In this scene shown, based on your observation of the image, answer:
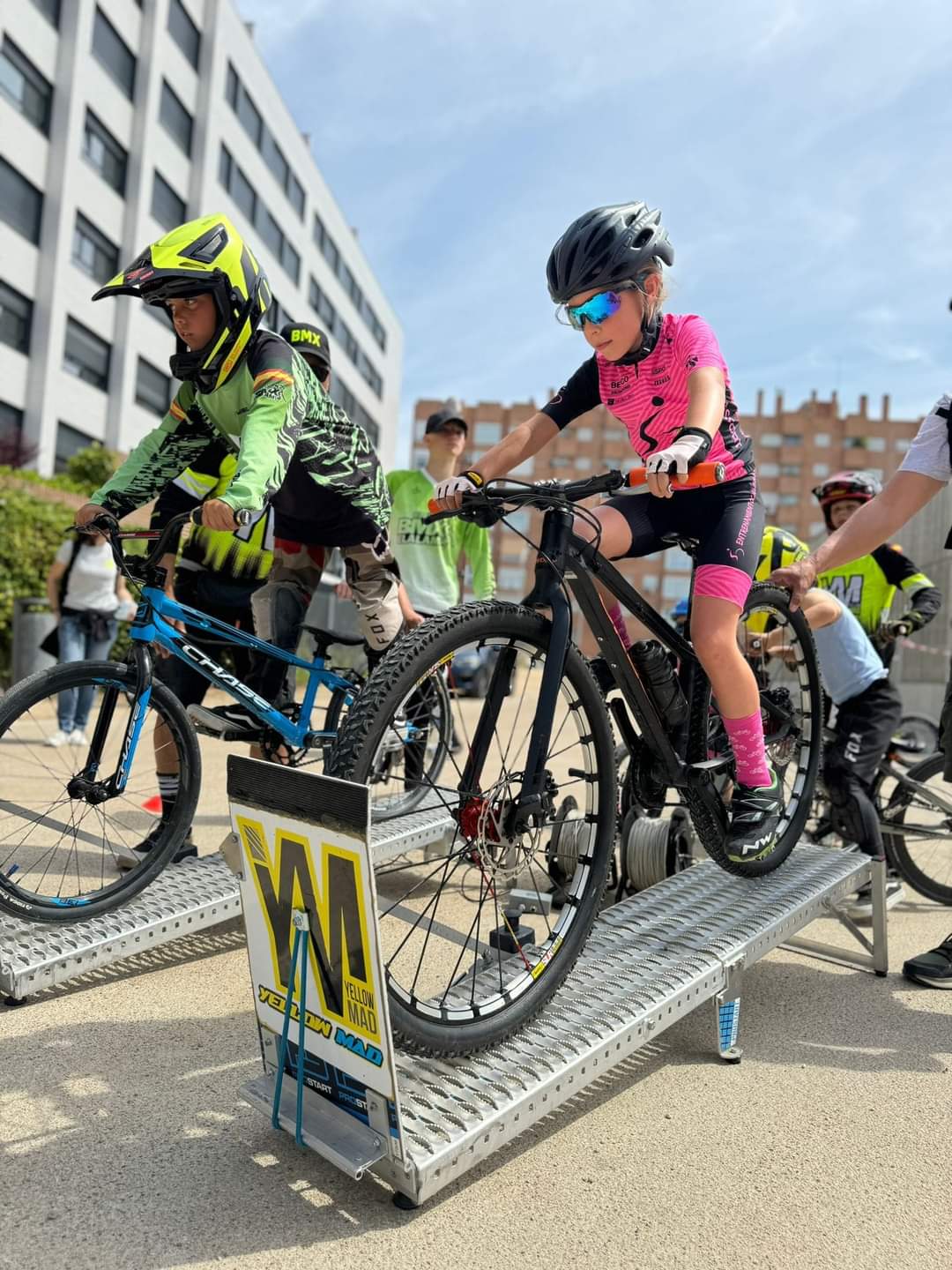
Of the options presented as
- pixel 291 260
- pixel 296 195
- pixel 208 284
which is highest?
pixel 296 195

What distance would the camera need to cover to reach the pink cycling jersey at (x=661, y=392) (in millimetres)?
2740

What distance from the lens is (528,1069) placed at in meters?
2.02

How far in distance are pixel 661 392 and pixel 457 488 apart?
76 cm

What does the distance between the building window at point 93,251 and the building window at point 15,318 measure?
1967 mm

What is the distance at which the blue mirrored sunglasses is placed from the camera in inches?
104

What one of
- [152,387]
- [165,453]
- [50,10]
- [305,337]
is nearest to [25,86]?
[50,10]

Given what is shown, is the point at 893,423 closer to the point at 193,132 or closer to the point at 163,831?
the point at 193,132

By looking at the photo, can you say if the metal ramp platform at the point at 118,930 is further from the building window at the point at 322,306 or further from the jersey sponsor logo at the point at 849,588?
the building window at the point at 322,306

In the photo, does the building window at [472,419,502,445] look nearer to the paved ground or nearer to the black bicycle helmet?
the black bicycle helmet

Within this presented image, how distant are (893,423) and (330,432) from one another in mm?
78377

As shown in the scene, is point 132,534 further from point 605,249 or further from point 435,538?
point 435,538

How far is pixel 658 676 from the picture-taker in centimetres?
278

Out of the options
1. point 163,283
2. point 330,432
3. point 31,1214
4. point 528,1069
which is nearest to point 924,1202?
point 528,1069

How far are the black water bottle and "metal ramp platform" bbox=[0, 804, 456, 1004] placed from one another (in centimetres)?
71
